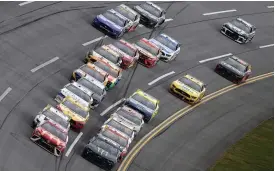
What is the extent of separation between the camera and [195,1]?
214 feet

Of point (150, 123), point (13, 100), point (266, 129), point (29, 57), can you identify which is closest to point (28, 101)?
point (13, 100)

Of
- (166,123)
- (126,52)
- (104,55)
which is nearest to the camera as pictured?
(166,123)

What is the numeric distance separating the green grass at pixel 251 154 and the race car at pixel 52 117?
30.6 ft

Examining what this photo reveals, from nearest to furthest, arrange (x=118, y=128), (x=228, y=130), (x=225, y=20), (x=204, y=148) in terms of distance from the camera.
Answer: (x=118, y=128)
(x=204, y=148)
(x=228, y=130)
(x=225, y=20)

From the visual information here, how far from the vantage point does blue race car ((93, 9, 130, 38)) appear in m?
52.8

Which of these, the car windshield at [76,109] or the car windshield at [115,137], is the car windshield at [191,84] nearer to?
the car windshield at [115,137]

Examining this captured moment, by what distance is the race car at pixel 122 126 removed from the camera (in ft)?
138

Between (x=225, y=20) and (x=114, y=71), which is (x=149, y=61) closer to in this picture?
Answer: (x=114, y=71)

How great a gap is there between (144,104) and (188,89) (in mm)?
4927

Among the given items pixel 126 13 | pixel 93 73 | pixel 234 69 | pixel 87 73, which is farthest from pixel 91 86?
pixel 234 69

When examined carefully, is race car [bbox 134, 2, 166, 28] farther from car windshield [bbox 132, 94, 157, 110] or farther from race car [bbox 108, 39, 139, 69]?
car windshield [bbox 132, 94, 157, 110]

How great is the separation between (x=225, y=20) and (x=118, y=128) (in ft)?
82.9

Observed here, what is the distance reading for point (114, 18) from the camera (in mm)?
53375

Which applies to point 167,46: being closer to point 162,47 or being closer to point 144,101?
point 162,47
